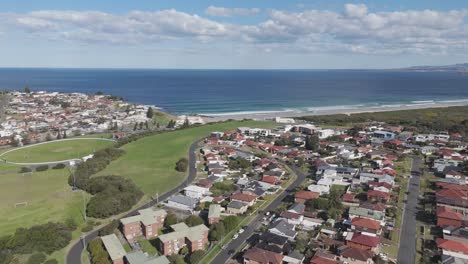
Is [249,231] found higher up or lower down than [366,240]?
lower down

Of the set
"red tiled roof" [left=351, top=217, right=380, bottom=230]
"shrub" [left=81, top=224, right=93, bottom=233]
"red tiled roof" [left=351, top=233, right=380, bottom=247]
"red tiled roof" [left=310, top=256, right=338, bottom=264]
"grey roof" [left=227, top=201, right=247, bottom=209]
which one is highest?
"red tiled roof" [left=351, top=217, right=380, bottom=230]

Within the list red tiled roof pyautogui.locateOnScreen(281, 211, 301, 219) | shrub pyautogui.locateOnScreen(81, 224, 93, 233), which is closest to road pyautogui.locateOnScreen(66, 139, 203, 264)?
shrub pyautogui.locateOnScreen(81, 224, 93, 233)

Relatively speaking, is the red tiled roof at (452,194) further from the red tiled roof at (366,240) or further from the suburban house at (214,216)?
the suburban house at (214,216)

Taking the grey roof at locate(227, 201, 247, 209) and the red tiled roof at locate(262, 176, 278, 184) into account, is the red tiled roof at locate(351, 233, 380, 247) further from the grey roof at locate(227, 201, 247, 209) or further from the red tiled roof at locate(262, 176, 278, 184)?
the red tiled roof at locate(262, 176, 278, 184)

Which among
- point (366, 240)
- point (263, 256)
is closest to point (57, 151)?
point (263, 256)

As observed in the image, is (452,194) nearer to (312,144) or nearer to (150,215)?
(312,144)

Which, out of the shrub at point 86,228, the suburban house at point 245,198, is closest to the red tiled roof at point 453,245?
the suburban house at point 245,198
